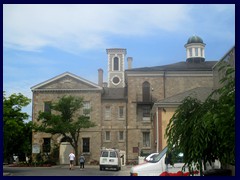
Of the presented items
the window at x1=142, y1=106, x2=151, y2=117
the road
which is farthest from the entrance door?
the road

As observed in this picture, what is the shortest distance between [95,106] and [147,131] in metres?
5.39

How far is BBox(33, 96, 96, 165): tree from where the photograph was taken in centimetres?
3478

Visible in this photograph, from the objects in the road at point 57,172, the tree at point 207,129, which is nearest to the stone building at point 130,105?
the road at point 57,172

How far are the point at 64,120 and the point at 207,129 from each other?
84.1ft

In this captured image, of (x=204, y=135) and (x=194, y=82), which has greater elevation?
(x=194, y=82)

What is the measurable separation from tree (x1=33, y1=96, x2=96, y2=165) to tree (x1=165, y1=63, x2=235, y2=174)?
23.0 metres

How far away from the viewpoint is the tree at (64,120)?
114ft

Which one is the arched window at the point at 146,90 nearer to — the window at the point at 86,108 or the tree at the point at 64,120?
the window at the point at 86,108

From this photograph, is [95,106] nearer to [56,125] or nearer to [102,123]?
[102,123]

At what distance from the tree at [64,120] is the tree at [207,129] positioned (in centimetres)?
2297

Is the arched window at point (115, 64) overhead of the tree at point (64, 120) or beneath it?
overhead
